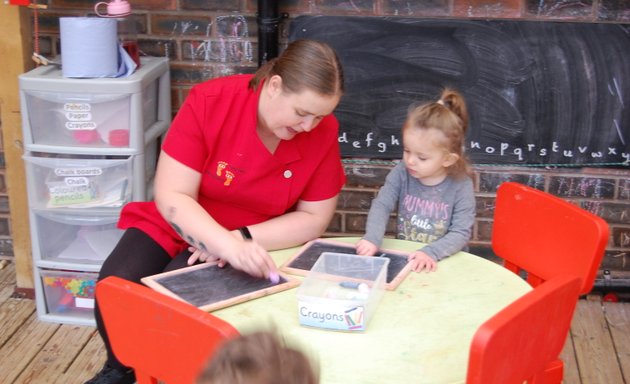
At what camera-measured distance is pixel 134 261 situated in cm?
243

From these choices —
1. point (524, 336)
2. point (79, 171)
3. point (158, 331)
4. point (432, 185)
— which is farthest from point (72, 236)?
point (524, 336)

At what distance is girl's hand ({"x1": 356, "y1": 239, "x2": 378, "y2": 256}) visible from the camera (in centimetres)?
226

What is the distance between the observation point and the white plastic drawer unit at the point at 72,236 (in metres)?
3.12

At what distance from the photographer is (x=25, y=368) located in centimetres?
296

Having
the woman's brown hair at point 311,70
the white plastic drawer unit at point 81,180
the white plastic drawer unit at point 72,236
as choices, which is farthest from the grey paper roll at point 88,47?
the woman's brown hair at point 311,70

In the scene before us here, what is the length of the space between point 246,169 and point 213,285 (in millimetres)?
442

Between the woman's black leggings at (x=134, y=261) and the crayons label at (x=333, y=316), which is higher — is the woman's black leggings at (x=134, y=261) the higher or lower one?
the lower one

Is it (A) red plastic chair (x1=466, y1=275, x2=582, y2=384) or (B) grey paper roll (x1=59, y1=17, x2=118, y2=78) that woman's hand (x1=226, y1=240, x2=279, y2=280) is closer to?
(A) red plastic chair (x1=466, y1=275, x2=582, y2=384)

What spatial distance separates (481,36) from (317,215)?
117 cm

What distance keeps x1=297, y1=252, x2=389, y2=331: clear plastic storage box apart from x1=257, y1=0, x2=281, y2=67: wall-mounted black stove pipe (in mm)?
1228

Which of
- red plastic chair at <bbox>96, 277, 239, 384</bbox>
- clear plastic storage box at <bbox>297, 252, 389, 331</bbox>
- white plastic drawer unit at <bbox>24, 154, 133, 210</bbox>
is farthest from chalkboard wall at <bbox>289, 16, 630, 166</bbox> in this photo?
red plastic chair at <bbox>96, 277, 239, 384</bbox>

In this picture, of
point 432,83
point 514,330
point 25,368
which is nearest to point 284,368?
point 514,330

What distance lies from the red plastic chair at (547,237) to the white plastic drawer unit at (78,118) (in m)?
1.35

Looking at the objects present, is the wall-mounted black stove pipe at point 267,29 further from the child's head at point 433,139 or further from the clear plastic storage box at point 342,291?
the clear plastic storage box at point 342,291
